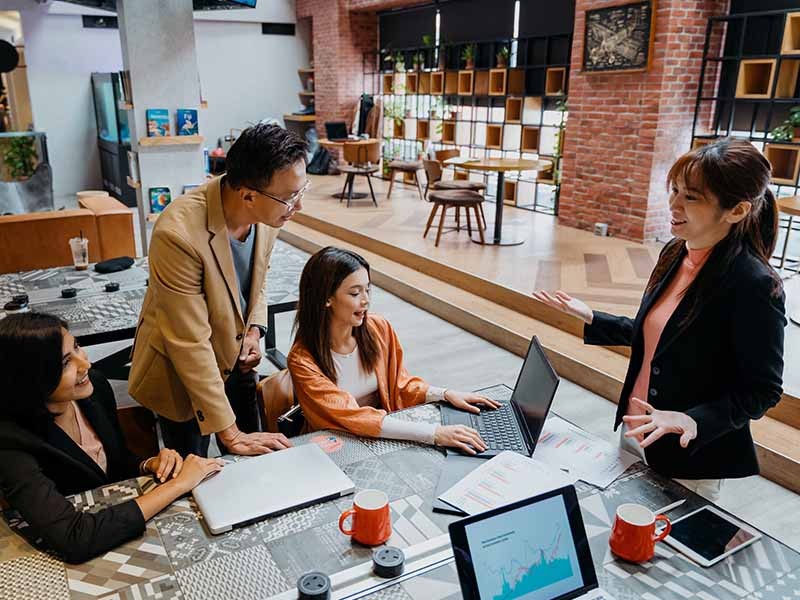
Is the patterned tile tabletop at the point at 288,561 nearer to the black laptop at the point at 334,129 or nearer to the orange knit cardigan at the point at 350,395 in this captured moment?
the orange knit cardigan at the point at 350,395

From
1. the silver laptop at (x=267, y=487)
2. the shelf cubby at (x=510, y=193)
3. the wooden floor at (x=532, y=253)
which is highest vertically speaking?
the silver laptop at (x=267, y=487)

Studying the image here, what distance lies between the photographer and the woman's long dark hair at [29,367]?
1.44 metres

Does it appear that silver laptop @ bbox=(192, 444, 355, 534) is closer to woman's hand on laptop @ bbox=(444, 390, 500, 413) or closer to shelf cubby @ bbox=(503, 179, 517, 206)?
woman's hand on laptop @ bbox=(444, 390, 500, 413)

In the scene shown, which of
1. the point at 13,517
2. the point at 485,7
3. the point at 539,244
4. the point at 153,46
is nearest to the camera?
the point at 13,517

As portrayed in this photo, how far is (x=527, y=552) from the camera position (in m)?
1.13

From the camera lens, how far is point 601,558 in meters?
1.28

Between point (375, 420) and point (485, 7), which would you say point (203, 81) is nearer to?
point (485, 7)

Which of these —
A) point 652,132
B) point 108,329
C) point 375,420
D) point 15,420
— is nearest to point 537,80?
point 652,132

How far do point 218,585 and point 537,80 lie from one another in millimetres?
7288

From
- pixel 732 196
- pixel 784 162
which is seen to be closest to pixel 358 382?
pixel 732 196

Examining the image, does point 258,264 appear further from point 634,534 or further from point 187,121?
point 187,121

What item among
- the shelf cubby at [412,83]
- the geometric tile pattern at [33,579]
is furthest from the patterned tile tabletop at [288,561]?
the shelf cubby at [412,83]

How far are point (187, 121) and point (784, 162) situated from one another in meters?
4.78

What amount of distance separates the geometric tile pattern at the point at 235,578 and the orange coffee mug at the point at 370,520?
168mm
